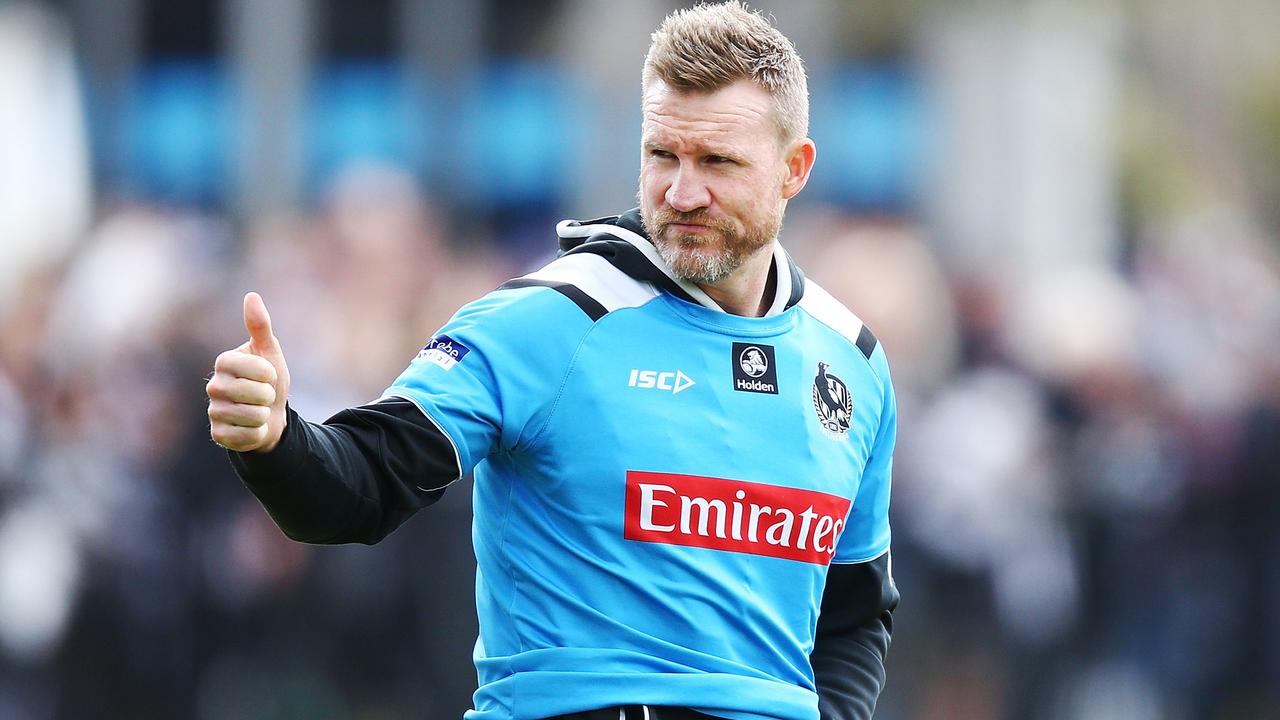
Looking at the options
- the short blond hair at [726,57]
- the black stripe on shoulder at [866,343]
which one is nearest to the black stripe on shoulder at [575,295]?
the short blond hair at [726,57]

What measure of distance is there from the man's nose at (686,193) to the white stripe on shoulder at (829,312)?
48 cm

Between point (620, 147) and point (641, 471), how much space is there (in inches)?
586

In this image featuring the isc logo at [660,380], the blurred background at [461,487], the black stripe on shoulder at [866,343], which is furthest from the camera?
the blurred background at [461,487]

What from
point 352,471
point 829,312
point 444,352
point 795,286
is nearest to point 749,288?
point 795,286

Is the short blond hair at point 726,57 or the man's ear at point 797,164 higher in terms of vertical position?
the short blond hair at point 726,57

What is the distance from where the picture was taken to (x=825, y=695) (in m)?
5.26

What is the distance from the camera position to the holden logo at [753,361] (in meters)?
5.01

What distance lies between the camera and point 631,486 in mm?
4770

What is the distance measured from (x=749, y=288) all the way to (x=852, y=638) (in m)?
0.96

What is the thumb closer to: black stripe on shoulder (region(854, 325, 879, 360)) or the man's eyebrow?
the man's eyebrow

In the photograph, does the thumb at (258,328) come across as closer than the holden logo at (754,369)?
Yes

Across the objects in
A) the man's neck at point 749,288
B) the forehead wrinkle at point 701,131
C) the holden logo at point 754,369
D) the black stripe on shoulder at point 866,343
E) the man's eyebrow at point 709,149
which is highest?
the forehead wrinkle at point 701,131

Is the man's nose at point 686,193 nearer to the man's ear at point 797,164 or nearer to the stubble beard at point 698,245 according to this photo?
the stubble beard at point 698,245

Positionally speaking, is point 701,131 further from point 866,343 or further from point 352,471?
point 352,471
